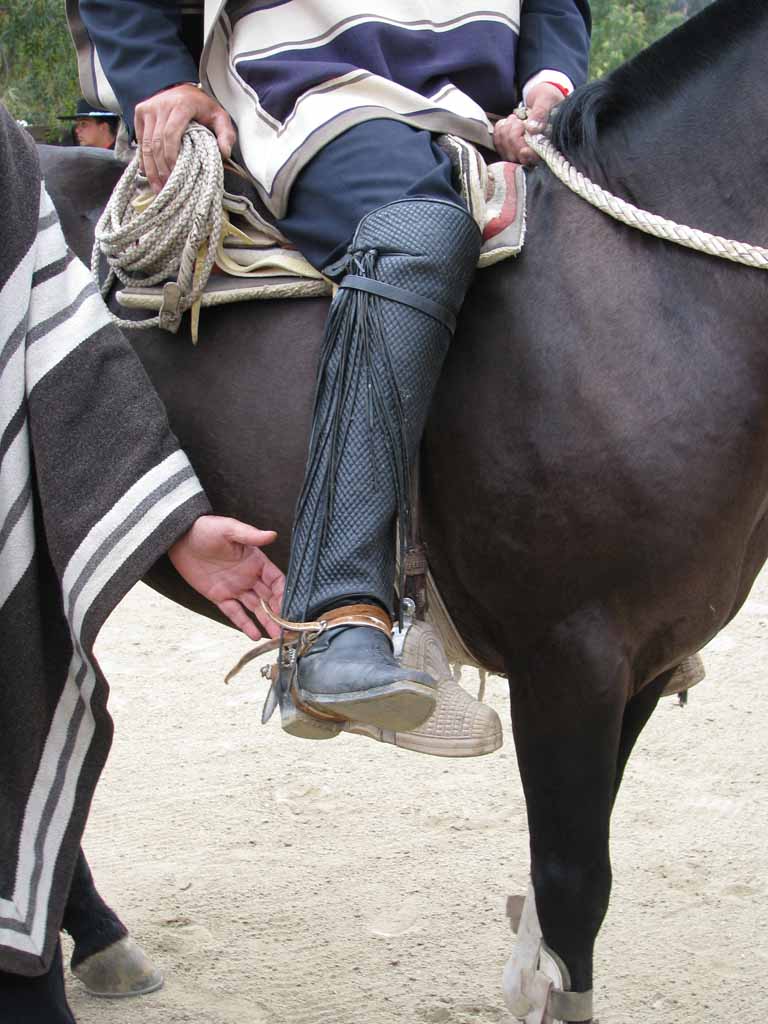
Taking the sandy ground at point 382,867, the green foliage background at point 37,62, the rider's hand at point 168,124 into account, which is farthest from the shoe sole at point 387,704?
the green foliage background at point 37,62

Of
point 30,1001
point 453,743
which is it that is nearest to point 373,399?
point 453,743

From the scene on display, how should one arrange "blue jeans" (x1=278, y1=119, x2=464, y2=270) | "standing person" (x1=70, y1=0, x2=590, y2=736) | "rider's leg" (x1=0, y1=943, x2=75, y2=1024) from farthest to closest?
"blue jeans" (x1=278, y1=119, x2=464, y2=270)
"standing person" (x1=70, y1=0, x2=590, y2=736)
"rider's leg" (x1=0, y1=943, x2=75, y2=1024)

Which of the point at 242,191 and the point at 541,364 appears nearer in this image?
the point at 541,364

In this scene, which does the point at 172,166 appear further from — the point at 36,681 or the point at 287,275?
the point at 36,681

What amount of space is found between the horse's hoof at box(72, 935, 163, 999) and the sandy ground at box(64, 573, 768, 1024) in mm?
33

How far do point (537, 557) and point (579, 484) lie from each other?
0.14 meters

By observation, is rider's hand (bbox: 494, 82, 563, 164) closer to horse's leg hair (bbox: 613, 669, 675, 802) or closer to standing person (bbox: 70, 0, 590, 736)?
standing person (bbox: 70, 0, 590, 736)

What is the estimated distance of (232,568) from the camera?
1.93 meters

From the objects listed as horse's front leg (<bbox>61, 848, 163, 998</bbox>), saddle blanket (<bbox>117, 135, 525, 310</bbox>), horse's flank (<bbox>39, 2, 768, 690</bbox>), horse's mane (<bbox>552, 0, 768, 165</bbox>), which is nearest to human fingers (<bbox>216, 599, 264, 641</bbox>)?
horse's flank (<bbox>39, 2, 768, 690</bbox>)

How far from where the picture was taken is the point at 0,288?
167cm

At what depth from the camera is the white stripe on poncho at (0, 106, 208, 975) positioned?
1.69 meters

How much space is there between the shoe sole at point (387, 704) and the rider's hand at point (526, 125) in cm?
99

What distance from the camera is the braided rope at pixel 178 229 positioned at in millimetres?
2189

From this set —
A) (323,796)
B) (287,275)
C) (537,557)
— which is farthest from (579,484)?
(323,796)
